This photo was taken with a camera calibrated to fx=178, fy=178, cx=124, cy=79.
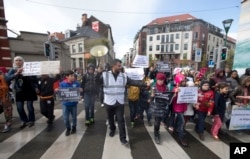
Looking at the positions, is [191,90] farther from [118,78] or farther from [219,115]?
[118,78]

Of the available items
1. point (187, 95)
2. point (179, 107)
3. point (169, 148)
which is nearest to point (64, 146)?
point (169, 148)

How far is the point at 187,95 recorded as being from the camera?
4.18 meters

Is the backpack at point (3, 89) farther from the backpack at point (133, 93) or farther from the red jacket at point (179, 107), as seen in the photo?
the red jacket at point (179, 107)

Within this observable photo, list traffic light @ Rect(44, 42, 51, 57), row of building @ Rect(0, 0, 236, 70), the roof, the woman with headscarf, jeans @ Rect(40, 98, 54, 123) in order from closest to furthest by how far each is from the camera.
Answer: the woman with headscarf < jeans @ Rect(40, 98, 54, 123) < traffic light @ Rect(44, 42, 51, 57) < row of building @ Rect(0, 0, 236, 70) < the roof

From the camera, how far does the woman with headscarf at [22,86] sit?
193 inches

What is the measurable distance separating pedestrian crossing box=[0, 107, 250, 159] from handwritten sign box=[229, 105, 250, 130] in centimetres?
37

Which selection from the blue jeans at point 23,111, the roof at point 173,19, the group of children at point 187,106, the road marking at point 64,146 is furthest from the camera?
the roof at point 173,19

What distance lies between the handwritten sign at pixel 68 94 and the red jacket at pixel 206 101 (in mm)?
3185

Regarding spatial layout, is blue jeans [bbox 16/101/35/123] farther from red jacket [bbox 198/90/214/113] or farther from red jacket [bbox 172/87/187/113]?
red jacket [bbox 198/90/214/113]

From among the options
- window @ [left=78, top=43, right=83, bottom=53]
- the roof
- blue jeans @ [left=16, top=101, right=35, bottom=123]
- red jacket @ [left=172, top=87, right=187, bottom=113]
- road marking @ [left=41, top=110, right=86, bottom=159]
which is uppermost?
the roof

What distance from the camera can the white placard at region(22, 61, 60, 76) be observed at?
16.2 feet

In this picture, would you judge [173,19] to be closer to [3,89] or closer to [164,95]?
[164,95]

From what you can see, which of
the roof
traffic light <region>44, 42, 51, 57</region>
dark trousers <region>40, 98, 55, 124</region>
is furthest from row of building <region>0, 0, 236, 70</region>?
dark trousers <region>40, 98, 55, 124</region>

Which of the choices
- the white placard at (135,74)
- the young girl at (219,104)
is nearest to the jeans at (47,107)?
the white placard at (135,74)
